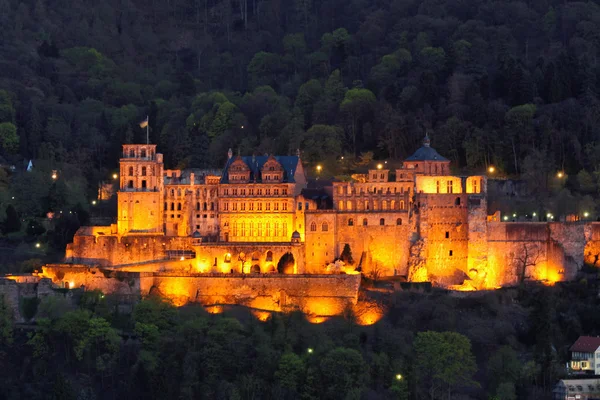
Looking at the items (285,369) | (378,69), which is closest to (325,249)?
(285,369)

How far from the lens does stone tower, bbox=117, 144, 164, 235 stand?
8881cm

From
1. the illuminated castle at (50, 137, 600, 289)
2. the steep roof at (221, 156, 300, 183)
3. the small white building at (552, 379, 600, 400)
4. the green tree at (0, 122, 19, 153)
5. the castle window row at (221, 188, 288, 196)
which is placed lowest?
the small white building at (552, 379, 600, 400)

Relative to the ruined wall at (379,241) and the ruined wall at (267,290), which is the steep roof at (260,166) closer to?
the ruined wall at (379,241)

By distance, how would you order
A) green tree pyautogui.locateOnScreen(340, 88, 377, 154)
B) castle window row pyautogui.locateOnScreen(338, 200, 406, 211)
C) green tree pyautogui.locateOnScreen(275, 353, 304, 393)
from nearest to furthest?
green tree pyautogui.locateOnScreen(275, 353, 304, 393), castle window row pyautogui.locateOnScreen(338, 200, 406, 211), green tree pyautogui.locateOnScreen(340, 88, 377, 154)

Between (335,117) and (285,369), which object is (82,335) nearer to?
(285,369)

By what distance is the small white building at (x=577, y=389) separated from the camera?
7550cm

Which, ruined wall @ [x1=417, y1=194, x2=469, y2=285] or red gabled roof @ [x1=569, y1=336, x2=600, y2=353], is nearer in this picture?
red gabled roof @ [x1=569, y1=336, x2=600, y2=353]

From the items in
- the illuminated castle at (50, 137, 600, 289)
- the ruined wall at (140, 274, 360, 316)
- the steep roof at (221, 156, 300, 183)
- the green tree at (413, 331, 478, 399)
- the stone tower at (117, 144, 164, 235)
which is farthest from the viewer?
the steep roof at (221, 156, 300, 183)

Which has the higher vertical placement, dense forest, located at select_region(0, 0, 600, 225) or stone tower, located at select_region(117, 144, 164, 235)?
dense forest, located at select_region(0, 0, 600, 225)

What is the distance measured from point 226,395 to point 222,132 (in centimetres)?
3969

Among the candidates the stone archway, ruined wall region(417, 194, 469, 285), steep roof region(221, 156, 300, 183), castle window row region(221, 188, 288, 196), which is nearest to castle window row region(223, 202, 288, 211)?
castle window row region(221, 188, 288, 196)

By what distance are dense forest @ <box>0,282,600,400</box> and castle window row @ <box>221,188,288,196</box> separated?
9.06 meters

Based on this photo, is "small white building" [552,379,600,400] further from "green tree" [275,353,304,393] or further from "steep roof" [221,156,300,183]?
"steep roof" [221,156,300,183]

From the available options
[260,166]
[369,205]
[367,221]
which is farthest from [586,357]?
[260,166]
